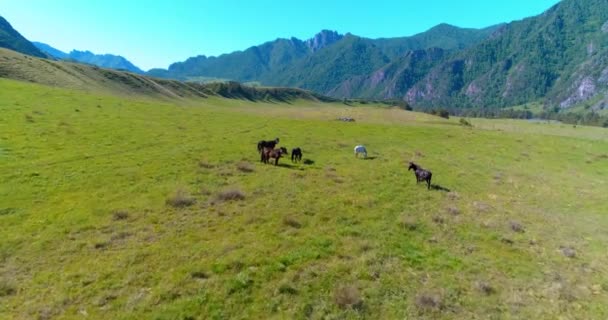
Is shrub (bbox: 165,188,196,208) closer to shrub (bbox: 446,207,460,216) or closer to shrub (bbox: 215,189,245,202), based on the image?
shrub (bbox: 215,189,245,202)

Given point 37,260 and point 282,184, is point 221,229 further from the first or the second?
point 282,184

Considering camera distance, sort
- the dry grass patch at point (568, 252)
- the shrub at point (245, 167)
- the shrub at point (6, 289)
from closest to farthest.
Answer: the shrub at point (6, 289)
the dry grass patch at point (568, 252)
the shrub at point (245, 167)

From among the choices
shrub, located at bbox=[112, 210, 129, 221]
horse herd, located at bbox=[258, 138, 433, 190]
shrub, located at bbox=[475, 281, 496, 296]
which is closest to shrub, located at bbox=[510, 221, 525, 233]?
horse herd, located at bbox=[258, 138, 433, 190]

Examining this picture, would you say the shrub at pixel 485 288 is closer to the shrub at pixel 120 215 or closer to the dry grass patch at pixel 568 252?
the dry grass patch at pixel 568 252

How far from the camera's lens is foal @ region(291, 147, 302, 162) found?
1271 inches

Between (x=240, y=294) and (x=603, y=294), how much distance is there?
43.5 ft

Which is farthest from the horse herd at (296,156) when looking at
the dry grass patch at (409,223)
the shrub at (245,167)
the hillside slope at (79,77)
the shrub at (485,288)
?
the hillside slope at (79,77)

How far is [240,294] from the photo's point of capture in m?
11.3

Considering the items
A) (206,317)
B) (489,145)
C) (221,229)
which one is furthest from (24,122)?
(489,145)

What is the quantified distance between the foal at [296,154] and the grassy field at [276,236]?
1424 millimetres

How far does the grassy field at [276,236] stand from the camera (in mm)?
11203

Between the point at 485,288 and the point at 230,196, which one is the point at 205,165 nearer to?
the point at 230,196

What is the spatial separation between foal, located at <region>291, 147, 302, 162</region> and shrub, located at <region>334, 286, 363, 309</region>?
69.0 ft

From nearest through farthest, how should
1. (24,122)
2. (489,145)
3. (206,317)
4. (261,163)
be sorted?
(206,317) → (261,163) → (24,122) → (489,145)
